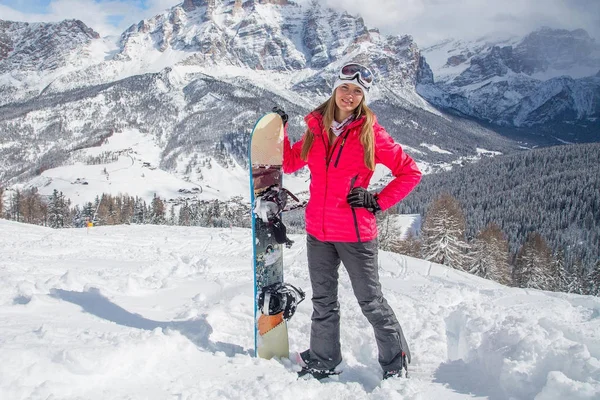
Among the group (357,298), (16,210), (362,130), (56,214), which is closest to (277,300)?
(357,298)

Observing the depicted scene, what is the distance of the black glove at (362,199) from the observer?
3049 mm

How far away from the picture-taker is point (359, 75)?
10.8 ft

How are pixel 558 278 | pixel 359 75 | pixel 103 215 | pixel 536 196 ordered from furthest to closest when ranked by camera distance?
1. pixel 536 196
2. pixel 103 215
3. pixel 558 278
4. pixel 359 75

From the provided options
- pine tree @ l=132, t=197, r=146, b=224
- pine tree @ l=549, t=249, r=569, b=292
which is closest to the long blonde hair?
pine tree @ l=549, t=249, r=569, b=292

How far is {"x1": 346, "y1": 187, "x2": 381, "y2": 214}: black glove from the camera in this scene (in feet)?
10.0

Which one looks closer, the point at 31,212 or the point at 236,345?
the point at 236,345

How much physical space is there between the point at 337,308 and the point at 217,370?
1136mm

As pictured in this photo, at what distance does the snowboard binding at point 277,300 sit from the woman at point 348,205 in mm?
349

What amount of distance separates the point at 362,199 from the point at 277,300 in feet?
4.49

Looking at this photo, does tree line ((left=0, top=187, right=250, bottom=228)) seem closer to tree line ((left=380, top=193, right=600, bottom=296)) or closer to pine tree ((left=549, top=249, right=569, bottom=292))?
tree line ((left=380, top=193, right=600, bottom=296))

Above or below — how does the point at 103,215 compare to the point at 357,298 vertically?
below

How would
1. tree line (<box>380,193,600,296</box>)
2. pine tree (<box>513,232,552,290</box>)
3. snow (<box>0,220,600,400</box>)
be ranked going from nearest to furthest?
snow (<box>0,220,600,400</box>) < tree line (<box>380,193,600,296</box>) < pine tree (<box>513,232,552,290</box>)

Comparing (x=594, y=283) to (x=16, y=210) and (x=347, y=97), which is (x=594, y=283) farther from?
(x=16, y=210)

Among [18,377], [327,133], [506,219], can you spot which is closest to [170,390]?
[18,377]
